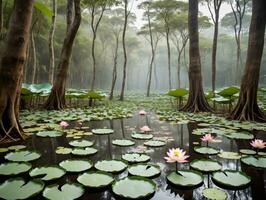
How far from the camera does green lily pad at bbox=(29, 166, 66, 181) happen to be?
206 centimetres

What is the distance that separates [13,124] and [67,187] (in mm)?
2310

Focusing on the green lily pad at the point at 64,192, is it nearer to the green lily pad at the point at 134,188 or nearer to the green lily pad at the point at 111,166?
the green lily pad at the point at 134,188

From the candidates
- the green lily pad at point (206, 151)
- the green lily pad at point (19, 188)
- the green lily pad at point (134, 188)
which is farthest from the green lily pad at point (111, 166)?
the green lily pad at point (206, 151)

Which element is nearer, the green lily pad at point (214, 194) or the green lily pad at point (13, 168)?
the green lily pad at point (214, 194)

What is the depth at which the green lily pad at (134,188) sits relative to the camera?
176 centimetres

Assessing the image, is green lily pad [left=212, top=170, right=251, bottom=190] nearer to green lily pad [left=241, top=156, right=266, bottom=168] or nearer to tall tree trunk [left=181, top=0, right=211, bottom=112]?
green lily pad [left=241, top=156, right=266, bottom=168]

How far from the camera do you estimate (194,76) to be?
838cm

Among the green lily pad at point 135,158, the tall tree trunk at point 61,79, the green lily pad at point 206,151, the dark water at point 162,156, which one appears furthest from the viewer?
the tall tree trunk at point 61,79

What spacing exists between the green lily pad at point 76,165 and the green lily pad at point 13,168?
375mm

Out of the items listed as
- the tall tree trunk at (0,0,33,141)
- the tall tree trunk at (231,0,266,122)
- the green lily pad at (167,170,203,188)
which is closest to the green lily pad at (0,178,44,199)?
the green lily pad at (167,170,203,188)

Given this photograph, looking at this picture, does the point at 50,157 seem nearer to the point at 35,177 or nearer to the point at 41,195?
the point at 35,177

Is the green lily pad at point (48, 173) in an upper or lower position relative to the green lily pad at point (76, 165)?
upper

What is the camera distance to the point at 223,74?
156 ft

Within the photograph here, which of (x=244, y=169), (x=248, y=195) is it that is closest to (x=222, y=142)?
(x=244, y=169)
